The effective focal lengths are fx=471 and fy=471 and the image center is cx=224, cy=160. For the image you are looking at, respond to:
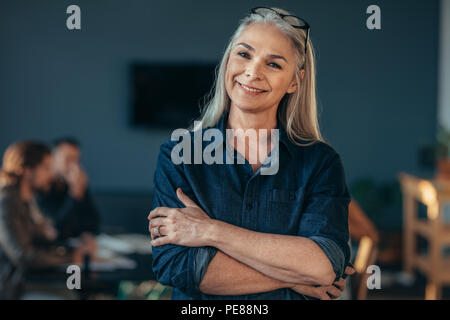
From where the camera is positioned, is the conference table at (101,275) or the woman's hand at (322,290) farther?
the conference table at (101,275)

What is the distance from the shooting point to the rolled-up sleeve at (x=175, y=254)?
83 cm

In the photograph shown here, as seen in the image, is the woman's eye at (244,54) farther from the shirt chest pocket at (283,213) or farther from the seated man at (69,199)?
the seated man at (69,199)

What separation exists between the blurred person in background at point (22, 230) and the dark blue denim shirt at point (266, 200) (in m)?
1.31

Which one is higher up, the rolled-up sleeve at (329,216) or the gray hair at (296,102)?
the gray hair at (296,102)

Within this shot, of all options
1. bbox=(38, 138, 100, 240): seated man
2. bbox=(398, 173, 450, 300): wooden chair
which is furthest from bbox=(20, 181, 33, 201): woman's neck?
bbox=(398, 173, 450, 300): wooden chair

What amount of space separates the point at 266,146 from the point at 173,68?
3441mm

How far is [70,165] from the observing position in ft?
10.1

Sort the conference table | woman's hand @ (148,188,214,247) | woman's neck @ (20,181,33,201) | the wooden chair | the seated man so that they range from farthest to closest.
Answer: the wooden chair → the seated man → woman's neck @ (20,181,33,201) → the conference table → woman's hand @ (148,188,214,247)

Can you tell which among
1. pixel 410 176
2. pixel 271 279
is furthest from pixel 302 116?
pixel 410 176

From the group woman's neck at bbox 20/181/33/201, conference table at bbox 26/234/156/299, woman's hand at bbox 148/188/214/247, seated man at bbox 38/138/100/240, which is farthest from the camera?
seated man at bbox 38/138/100/240

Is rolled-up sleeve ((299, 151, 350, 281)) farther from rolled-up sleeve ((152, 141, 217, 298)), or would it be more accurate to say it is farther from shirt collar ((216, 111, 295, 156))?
rolled-up sleeve ((152, 141, 217, 298))

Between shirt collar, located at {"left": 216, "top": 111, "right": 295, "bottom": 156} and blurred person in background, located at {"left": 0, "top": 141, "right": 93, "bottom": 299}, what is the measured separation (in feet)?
4.37

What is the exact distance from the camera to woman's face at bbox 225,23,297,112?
2.82ft

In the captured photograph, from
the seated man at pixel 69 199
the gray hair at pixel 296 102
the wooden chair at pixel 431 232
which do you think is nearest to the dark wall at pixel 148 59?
the wooden chair at pixel 431 232
